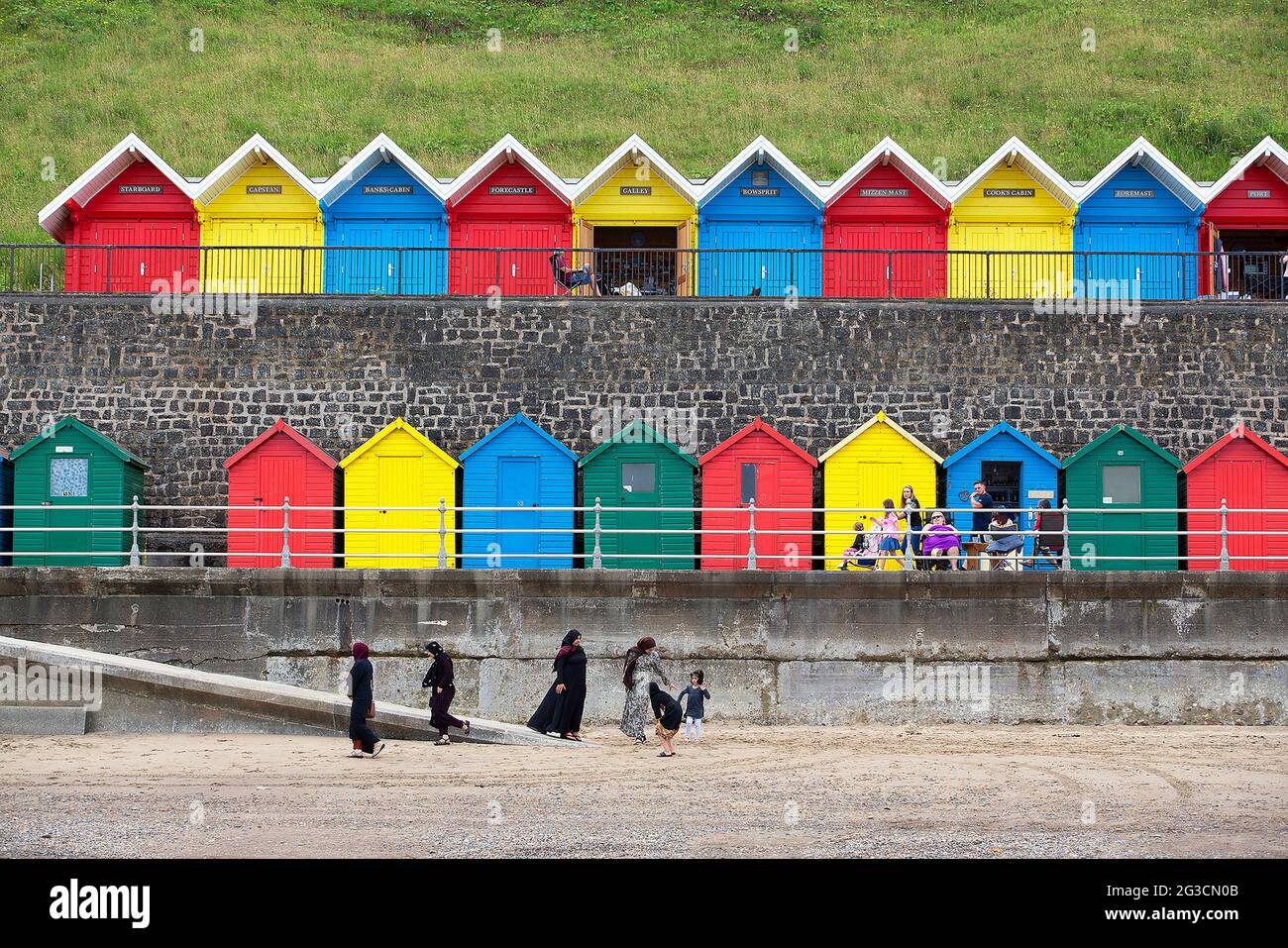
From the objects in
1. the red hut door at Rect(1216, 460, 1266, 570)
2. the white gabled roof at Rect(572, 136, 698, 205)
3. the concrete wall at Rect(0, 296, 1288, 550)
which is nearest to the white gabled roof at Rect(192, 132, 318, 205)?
the concrete wall at Rect(0, 296, 1288, 550)

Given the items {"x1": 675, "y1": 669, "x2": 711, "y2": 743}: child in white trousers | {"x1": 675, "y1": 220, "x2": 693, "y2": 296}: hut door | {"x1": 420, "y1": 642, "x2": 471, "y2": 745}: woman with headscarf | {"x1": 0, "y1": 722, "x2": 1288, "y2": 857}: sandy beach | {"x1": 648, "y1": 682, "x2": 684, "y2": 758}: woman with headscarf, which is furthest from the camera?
{"x1": 675, "y1": 220, "x2": 693, "y2": 296}: hut door

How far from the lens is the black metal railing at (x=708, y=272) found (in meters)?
28.8

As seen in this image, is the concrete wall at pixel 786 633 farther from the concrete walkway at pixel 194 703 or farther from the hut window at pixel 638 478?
the hut window at pixel 638 478

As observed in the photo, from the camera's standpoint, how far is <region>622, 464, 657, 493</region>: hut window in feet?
85.2

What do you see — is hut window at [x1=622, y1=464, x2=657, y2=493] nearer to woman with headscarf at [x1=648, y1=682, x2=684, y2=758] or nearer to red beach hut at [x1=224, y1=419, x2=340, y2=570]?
red beach hut at [x1=224, y1=419, x2=340, y2=570]

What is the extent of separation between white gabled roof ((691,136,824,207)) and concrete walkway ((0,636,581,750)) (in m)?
13.0

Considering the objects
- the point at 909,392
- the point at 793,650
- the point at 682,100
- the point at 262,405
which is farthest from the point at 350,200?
the point at 682,100

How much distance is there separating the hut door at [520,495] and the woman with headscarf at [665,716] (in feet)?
23.6

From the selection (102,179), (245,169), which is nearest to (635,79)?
(245,169)

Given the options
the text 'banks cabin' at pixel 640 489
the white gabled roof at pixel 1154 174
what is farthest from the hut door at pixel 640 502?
the white gabled roof at pixel 1154 174

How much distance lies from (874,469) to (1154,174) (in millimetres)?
8401

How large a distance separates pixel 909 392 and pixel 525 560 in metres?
6.33

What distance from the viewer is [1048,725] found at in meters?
21.3

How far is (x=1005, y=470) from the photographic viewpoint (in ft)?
85.9
